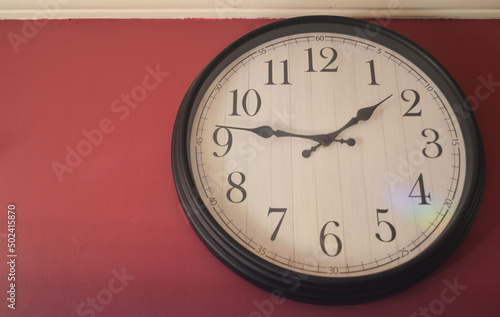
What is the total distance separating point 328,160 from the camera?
43.4 inches

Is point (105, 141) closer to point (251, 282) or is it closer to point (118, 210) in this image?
point (118, 210)

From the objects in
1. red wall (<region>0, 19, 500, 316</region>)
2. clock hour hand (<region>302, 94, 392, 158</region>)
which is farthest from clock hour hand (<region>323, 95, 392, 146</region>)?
red wall (<region>0, 19, 500, 316</region>)

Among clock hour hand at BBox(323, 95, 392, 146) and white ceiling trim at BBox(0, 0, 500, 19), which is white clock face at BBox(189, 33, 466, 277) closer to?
clock hour hand at BBox(323, 95, 392, 146)

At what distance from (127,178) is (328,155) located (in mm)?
561

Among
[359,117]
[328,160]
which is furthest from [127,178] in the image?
[359,117]

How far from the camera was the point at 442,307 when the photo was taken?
101cm

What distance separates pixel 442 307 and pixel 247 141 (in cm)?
64

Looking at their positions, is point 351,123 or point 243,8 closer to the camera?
point 351,123

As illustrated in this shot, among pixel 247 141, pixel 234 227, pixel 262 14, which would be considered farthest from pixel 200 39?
pixel 234 227

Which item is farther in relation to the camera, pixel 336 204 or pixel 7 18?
pixel 7 18

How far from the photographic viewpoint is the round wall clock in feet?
3.25

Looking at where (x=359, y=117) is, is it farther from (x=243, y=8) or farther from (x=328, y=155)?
(x=243, y=8)

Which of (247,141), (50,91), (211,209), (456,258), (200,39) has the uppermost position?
(200,39)

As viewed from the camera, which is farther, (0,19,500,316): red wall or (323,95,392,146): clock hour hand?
(323,95,392,146): clock hour hand
